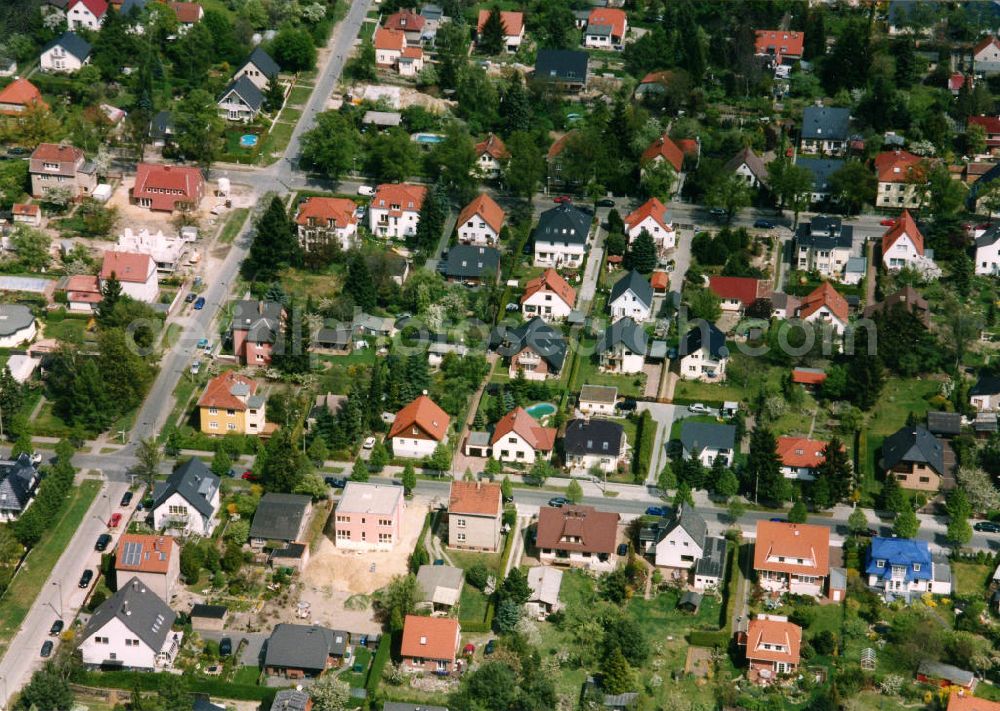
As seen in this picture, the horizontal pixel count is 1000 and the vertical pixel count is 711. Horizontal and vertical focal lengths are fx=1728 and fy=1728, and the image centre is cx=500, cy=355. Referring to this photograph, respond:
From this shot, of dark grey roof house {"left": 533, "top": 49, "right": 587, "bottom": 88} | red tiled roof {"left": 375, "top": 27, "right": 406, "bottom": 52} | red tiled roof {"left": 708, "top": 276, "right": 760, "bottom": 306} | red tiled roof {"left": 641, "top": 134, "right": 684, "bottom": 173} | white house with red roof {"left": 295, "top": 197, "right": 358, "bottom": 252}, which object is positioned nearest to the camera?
red tiled roof {"left": 708, "top": 276, "right": 760, "bottom": 306}

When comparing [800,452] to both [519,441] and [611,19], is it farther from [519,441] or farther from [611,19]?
[611,19]

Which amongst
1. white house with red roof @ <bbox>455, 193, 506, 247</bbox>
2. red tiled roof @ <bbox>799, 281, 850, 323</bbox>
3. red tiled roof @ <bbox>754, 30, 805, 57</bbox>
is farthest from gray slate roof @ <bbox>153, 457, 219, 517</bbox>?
red tiled roof @ <bbox>754, 30, 805, 57</bbox>

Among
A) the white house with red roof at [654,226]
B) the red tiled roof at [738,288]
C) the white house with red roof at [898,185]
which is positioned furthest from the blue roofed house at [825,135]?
the red tiled roof at [738,288]

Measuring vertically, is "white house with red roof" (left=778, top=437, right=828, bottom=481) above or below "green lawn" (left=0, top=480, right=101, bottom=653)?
above

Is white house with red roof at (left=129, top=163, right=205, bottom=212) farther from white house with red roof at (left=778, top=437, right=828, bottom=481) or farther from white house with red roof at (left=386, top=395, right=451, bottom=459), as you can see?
white house with red roof at (left=778, top=437, right=828, bottom=481)

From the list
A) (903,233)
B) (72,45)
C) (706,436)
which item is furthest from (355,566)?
(72,45)

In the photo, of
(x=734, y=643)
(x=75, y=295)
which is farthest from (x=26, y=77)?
(x=734, y=643)

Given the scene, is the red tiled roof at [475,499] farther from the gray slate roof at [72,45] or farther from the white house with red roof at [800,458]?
Result: the gray slate roof at [72,45]
